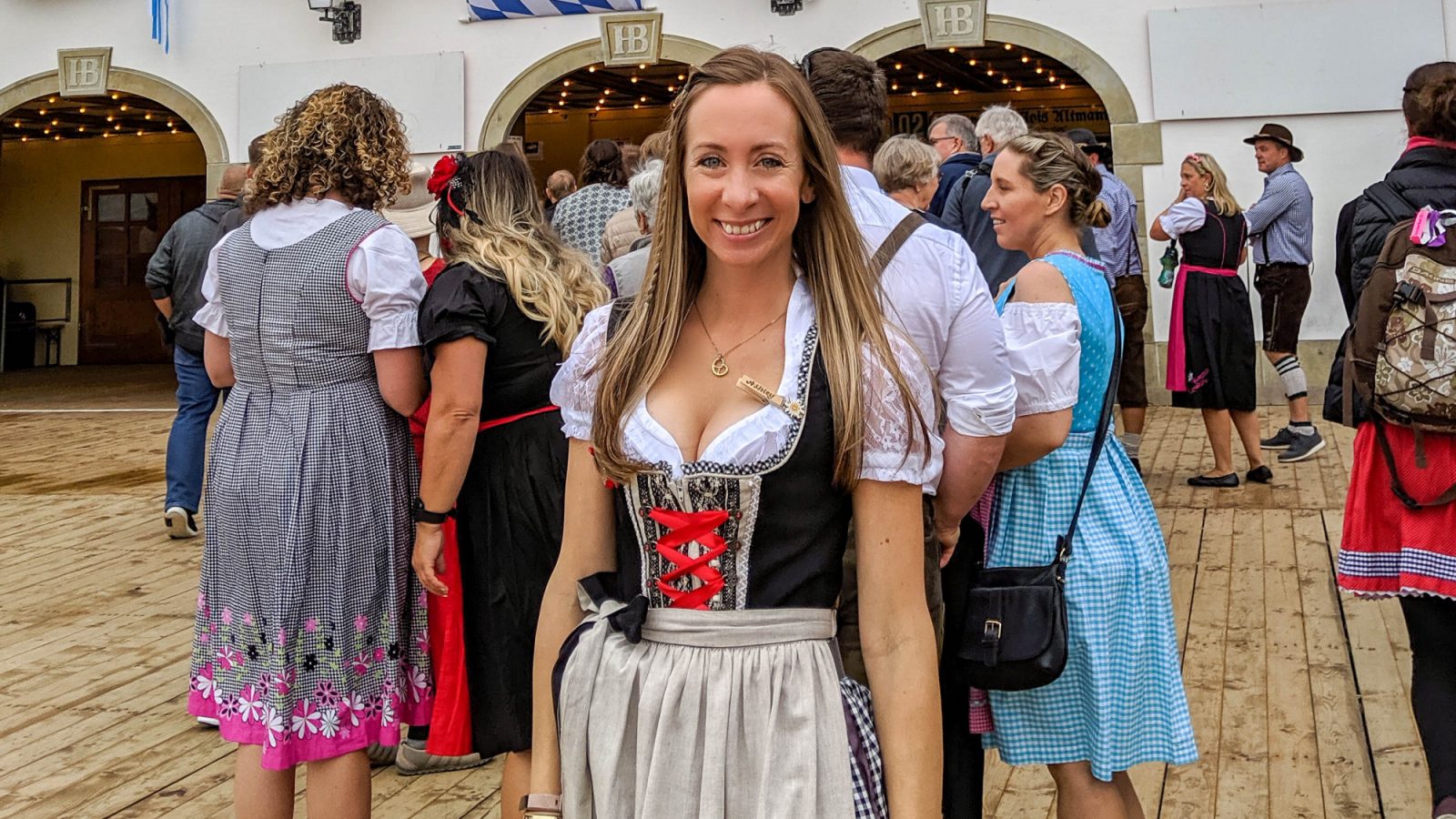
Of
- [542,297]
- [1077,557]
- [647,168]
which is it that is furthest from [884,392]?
[647,168]

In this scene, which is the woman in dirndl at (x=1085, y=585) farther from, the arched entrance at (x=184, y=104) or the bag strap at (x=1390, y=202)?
the arched entrance at (x=184, y=104)

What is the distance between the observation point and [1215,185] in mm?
6812

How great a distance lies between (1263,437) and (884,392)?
24.7 ft

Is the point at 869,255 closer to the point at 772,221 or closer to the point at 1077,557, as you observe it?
the point at 772,221

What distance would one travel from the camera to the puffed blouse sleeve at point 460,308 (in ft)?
8.64

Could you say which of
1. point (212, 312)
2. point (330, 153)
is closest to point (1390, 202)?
point (330, 153)

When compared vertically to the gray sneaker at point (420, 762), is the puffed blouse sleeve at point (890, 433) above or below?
above

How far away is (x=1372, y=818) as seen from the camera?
301 cm

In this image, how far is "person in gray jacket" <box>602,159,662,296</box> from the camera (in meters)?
2.93

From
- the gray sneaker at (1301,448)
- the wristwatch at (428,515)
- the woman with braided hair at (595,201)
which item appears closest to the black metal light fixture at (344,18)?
the woman with braided hair at (595,201)

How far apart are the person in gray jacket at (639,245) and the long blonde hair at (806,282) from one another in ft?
2.03

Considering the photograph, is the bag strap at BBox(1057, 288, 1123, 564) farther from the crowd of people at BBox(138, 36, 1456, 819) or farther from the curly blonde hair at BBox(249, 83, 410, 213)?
the curly blonde hair at BBox(249, 83, 410, 213)

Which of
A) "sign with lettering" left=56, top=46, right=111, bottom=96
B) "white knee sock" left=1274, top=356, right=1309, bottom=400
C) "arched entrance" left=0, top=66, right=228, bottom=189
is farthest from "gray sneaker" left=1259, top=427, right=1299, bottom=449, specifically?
"sign with lettering" left=56, top=46, right=111, bottom=96

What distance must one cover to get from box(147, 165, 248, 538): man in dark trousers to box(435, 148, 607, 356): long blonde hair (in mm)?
3523
